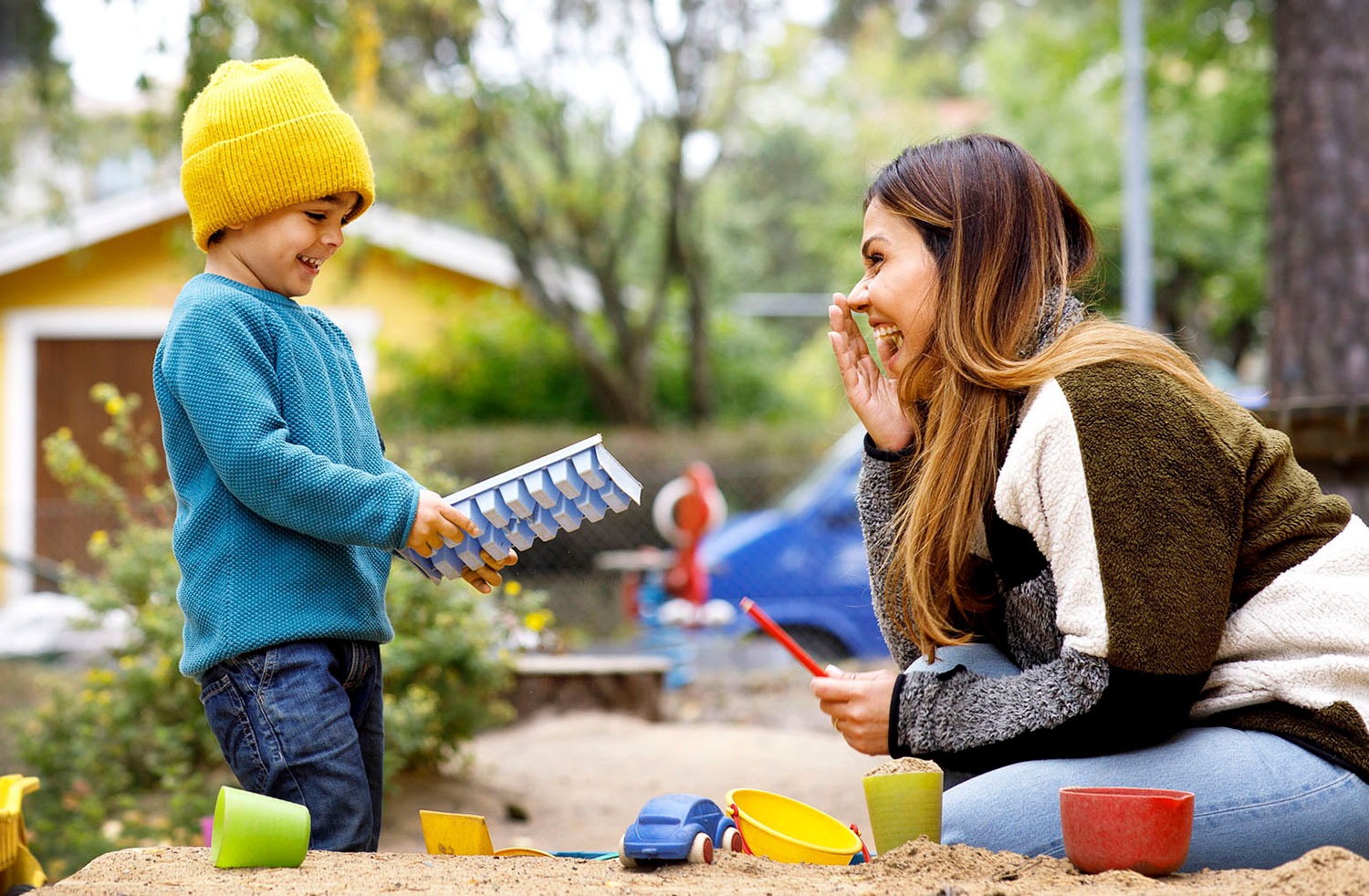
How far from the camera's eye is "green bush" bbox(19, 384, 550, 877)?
3.93m

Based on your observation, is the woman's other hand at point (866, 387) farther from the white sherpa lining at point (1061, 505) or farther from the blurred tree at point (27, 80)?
the blurred tree at point (27, 80)

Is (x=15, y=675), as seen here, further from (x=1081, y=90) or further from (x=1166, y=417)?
(x=1081, y=90)

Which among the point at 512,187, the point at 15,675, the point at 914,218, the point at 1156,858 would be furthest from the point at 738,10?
the point at 1156,858

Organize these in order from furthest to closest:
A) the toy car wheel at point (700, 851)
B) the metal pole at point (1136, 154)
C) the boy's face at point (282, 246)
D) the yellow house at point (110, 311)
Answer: the yellow house at point (110, 311)
the metal pole at point (1136, 154)
the boy's face at point (282, 246)
the toy car wheel at point (700, 851)

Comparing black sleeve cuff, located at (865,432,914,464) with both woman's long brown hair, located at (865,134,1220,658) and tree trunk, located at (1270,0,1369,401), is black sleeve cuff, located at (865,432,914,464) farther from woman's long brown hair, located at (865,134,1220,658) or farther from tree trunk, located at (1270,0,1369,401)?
tree trunk, located at (1270,0,1369,401)

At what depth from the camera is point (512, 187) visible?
11.1 metres

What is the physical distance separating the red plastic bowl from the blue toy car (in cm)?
55

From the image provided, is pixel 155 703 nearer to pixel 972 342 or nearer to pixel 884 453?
pixel 884 453

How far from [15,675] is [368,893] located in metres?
6.66

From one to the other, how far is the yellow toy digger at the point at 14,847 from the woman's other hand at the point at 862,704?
1.40m

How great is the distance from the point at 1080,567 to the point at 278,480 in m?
1.27

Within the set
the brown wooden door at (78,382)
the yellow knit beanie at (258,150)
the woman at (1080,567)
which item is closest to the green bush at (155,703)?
the yellow knit beanie at (258,150)

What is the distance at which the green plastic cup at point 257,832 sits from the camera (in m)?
1.83

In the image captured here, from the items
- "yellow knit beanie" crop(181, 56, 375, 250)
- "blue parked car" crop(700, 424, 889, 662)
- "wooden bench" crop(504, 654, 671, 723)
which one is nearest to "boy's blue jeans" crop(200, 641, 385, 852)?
"yellow knit beanie" crop(181, 56, 375, 250)
